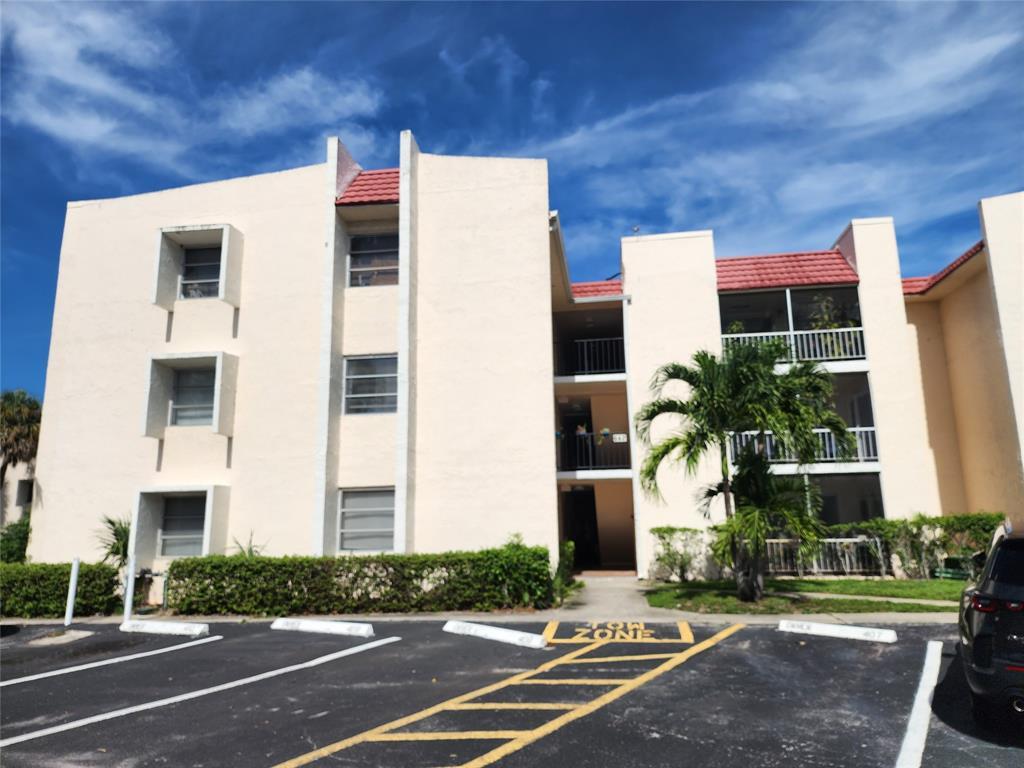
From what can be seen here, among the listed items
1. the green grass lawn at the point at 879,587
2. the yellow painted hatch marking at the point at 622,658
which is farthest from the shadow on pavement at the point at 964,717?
the green grass lawn at the point at 879,587

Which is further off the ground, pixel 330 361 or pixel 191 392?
pixel 330 361

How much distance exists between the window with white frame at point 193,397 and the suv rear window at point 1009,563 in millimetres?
14570

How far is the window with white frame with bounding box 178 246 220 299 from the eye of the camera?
52.0 feet

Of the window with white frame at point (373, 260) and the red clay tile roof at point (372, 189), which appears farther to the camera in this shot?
the window with white frame at point (373, 260)

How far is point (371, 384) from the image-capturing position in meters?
15.0

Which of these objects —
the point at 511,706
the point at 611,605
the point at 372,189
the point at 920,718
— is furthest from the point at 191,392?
the point at 920,718

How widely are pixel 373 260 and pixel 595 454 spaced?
355 inches

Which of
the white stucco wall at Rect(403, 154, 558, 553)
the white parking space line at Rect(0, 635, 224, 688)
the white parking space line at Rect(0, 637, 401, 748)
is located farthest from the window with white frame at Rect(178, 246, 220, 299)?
the white parking space line at Rect(0, 637, 401, 748)

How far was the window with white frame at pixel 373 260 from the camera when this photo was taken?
15.6m

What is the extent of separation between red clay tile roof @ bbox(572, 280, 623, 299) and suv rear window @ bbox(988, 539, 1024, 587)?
15.1 meters

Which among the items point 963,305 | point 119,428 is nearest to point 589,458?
point 963,305

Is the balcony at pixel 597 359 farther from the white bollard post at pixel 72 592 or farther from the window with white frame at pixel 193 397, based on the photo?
the white bollard post at pixel 72 592

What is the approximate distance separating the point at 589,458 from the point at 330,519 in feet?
26.7

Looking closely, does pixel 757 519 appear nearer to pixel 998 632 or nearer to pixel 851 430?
pixel 998 632
